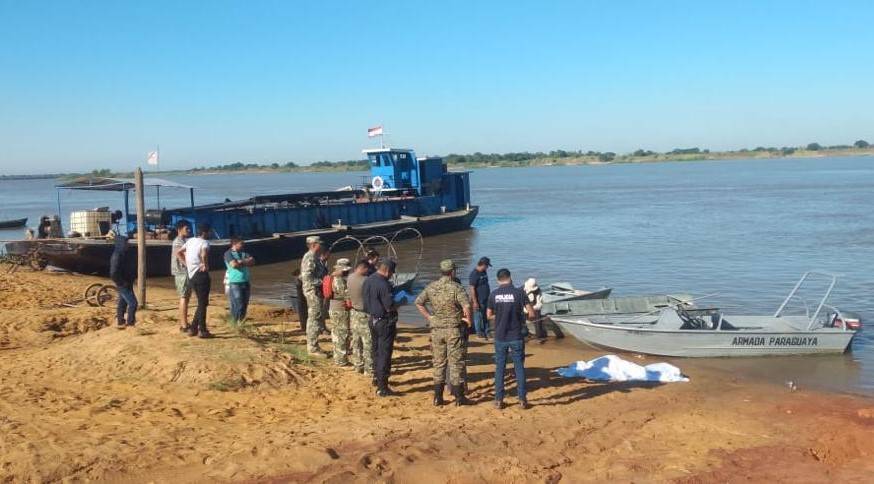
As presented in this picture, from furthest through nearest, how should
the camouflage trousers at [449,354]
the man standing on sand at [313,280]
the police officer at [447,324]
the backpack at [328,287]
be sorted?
the man standing on sand at [313,280]
the backpack at [328,287]
the camouflage trousers at [449,354]
the police officer at [447,324]

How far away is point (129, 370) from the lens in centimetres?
870

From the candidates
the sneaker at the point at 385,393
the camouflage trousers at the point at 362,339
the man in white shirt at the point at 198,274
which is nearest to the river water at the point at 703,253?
the sneaker at the point at 385,393

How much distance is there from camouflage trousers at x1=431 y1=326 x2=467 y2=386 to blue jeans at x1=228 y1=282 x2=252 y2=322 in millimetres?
4008

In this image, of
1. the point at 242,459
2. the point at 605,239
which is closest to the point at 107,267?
the point at 242,459

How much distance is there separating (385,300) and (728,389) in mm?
4972

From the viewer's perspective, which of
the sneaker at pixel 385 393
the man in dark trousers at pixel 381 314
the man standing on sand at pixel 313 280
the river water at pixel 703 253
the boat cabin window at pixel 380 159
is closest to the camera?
the man in dark trousers at pixel 381 314

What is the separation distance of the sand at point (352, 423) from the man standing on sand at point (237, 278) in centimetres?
36

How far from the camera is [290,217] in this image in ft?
88.4

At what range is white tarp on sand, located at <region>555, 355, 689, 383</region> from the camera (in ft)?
32.4

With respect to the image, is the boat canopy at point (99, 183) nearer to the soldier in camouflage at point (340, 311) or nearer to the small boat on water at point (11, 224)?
the soldier in camouflage at point (340, 311)

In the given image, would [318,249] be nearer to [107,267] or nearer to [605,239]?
[107,267]

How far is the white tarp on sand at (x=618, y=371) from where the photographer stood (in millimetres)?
9875

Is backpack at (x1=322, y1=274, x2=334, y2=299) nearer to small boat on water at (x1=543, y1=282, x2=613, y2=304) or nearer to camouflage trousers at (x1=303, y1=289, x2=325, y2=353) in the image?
camouflage trousers at (x1=303, y1=289, x2=325, y2=353)

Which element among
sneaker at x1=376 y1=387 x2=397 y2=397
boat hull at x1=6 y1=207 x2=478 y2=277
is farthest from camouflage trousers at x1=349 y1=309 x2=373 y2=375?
boat hull at x1=6 y1=207 x2=478 y2=277
